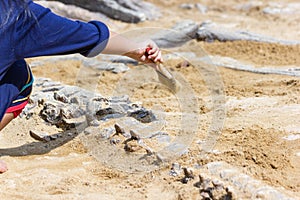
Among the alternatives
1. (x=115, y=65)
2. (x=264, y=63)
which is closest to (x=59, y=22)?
(x=115, y=65)

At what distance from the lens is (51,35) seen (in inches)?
108

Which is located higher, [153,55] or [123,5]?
[153,55]

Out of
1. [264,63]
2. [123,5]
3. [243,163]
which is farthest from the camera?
[123,5]

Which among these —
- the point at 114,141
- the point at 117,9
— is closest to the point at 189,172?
the point at 114,141

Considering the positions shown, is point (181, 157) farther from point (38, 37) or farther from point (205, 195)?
point (38, 37)

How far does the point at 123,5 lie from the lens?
721cm

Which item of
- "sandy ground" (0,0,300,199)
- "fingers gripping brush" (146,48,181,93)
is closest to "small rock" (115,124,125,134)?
"sandy ground" (0,0,300,199)

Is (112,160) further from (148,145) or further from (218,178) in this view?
(218,178)

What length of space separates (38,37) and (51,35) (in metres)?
0.06

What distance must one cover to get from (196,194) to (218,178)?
0.43ft

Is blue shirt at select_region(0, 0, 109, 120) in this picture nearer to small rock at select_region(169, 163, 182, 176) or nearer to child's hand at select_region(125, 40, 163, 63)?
child's hand at select_region(125, 40, 163, 63)

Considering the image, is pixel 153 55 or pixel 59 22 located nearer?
pixel 59 22

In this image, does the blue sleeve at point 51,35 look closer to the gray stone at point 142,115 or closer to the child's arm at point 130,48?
the child's arm at point 130,48

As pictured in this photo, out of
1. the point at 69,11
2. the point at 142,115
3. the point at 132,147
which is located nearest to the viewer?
the point at 132,147
